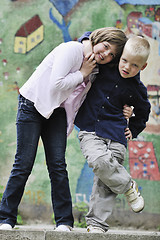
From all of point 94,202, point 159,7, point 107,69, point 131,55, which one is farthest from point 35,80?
point 159,7

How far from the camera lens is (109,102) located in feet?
9.89

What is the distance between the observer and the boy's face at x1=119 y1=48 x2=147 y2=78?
287 centimetres

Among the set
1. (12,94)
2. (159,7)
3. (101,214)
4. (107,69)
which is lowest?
(12,94)

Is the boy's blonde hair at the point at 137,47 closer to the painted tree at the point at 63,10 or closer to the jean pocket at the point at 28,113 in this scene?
the jean pocket at the point at 28,113

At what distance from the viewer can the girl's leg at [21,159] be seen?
2939 mm

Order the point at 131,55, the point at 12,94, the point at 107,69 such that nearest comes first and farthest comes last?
the point at 131,55
the point at 107,69
the point at 12,94

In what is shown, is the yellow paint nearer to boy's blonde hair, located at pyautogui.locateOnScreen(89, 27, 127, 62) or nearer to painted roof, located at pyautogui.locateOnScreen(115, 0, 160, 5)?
painted roof, located at pyautogui.locateOnScreen(115, 0, 160, 5)

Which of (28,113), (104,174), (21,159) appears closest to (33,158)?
(21,159)

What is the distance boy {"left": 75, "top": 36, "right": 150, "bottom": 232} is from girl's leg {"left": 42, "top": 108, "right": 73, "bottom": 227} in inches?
6.1

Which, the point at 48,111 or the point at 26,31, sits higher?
the point at 48,111

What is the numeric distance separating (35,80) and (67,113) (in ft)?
1.16

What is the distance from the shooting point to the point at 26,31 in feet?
18.3

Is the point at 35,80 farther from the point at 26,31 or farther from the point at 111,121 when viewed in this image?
the point at 26,31

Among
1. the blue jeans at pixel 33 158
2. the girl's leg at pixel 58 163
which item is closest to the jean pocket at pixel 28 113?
the blue jeans at pixel 33 158
